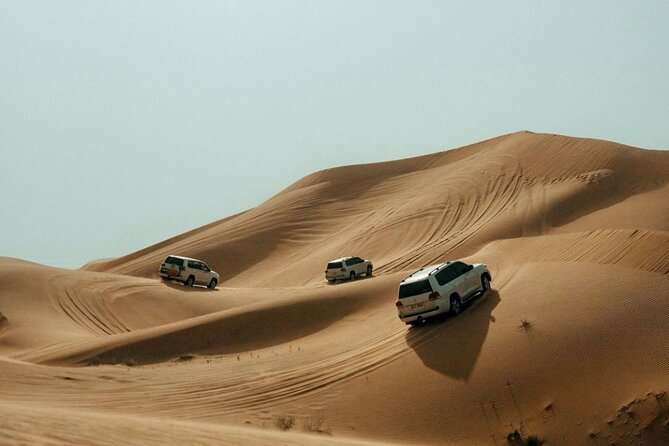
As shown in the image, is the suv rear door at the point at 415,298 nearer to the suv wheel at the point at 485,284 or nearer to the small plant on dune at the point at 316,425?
the suv wheel at the point at 485,284

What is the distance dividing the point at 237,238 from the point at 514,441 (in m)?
40.5

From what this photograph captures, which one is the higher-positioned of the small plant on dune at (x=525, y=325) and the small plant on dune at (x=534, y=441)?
the small plant on dune at (x=525, y=325)

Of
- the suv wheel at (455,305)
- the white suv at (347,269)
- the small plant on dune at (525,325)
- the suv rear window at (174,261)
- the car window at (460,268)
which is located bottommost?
the small plant on dune at (525,325)

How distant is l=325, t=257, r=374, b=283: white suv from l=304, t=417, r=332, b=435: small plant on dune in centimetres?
2235

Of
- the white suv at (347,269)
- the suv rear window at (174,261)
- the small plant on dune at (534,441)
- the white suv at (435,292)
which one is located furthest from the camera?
the suv rear window at (174,261)

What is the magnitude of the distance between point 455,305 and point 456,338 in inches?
54.5

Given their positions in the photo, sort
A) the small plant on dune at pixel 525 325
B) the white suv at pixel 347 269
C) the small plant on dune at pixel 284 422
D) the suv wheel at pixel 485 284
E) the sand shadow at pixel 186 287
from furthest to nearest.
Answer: the white suv at pixel 347 269 → the sand shadow at pixel 186 287 → the suv wheel at pixel 485 284 → the small plant on dune at pixel 525 325 → the small plant on dune at pixel 284 422

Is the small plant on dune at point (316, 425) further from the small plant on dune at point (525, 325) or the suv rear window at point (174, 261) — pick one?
the suv rear window at point (174, 261)

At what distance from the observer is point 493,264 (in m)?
24.2

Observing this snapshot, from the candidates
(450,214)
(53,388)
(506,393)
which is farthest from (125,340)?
(450,214)

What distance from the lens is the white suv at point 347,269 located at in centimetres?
3788

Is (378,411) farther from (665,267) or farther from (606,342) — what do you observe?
(665,267)

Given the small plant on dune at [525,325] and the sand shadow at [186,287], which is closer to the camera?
the small plant on dune at [525,325]

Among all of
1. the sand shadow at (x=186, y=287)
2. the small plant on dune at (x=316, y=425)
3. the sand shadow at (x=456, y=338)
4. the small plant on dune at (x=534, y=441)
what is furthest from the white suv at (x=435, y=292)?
the sand shadow at (x=186, y=287)
